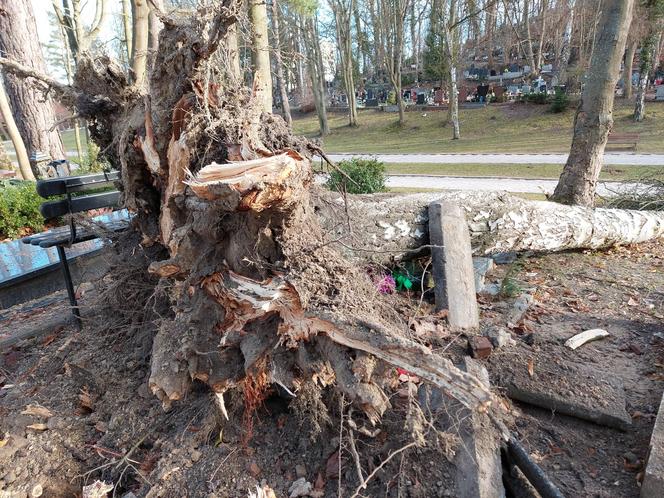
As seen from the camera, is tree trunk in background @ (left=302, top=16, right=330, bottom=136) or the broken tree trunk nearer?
the broken tree trunk

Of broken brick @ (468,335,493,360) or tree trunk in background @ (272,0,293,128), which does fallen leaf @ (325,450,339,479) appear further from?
tree trunk in background @ (272,0,293,128)

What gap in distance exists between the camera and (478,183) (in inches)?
382

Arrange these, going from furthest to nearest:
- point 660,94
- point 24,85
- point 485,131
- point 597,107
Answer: point 660,94
point 485,131
point 24,85
point 597,107

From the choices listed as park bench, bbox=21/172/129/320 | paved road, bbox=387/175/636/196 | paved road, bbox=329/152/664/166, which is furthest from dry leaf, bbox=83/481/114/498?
paved road, bbox=329/152/664/166

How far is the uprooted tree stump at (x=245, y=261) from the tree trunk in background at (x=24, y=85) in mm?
6696

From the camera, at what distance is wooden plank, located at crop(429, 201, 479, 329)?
361cm

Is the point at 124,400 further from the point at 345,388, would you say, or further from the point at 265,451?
the point at 345,388

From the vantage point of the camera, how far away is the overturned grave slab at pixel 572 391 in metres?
2.59

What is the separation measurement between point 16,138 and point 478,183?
34.2 feet

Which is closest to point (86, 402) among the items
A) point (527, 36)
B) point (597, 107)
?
point (597, 107)

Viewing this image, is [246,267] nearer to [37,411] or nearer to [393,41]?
[37,411]

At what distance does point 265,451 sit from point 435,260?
7.50ft

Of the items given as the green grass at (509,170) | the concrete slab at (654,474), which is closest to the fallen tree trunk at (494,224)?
the concrete slab at (654,474)

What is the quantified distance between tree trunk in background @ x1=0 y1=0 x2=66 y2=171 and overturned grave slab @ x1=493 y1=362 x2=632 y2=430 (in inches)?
336
